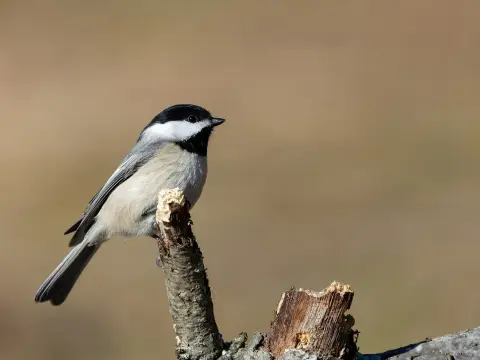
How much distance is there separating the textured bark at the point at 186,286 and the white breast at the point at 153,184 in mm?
1332

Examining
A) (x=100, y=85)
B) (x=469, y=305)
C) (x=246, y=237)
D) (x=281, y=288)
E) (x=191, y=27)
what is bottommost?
(x=469, y=305)

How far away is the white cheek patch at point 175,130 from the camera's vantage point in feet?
16.1

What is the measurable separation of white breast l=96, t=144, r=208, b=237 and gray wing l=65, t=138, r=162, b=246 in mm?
77

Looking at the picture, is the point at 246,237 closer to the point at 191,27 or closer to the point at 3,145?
the point at 3,145

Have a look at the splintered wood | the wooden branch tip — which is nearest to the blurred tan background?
the wooden branch tip

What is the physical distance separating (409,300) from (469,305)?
1.65ft

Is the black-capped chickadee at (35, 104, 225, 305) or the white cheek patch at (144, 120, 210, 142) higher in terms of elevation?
the white cheek patch at (144, 120, 210, 142)

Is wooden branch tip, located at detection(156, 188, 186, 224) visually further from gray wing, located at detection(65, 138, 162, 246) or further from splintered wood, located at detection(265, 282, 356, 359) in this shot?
gray wing, located at detection(65, 138, 162, 246)

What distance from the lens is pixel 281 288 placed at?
7.89 metres

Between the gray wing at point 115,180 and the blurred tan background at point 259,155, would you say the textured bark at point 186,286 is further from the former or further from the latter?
the blurred tan background at point 259,155

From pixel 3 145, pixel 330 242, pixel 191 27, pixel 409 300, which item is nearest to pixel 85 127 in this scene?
pixel 3 145

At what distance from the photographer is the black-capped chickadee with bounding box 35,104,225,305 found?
4691mm

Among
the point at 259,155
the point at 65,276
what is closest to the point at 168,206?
the point at 65,276

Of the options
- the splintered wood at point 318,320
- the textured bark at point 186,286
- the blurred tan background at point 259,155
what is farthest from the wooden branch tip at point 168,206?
the blurred tan background at point 259,155
